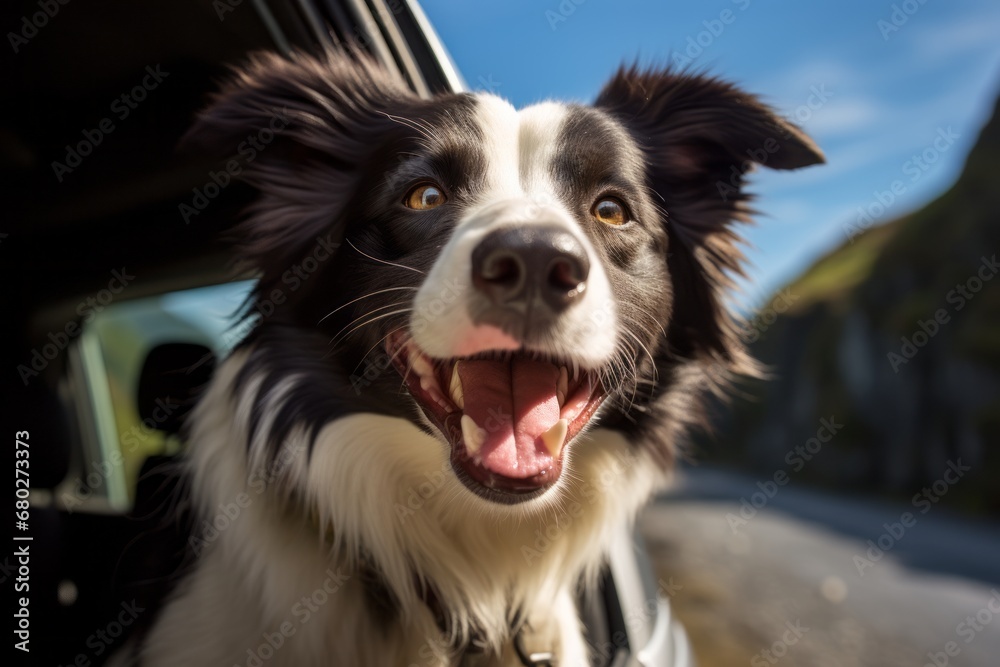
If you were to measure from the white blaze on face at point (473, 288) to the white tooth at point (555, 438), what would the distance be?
180mm

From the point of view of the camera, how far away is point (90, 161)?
105 inches

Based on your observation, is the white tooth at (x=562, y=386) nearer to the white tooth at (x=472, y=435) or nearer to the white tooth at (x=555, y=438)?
the white tooth at (x=555, y=438)

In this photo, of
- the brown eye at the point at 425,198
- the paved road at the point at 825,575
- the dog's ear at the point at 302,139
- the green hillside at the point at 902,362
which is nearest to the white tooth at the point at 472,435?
the brown eye at the point at 425,198

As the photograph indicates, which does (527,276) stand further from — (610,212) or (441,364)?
(610,212)

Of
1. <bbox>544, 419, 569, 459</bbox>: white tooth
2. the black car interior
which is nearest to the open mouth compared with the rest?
<bbox>544, 419, 569, 459</bbox>: white tooth

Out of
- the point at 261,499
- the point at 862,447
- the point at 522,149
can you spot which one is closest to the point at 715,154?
the point at 522,149

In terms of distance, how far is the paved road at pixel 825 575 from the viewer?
16.7 meters

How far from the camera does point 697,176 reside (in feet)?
7.94

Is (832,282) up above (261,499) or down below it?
below

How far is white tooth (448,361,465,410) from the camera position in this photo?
1.72 metres

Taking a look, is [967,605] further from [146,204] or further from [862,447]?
[146,204]

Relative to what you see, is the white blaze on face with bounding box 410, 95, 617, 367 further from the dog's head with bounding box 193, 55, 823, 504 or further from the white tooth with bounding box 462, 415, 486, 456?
the white tooth with bounding box 462, 415, 486, 456

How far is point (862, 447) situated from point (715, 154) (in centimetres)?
3831

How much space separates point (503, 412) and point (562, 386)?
223mm
